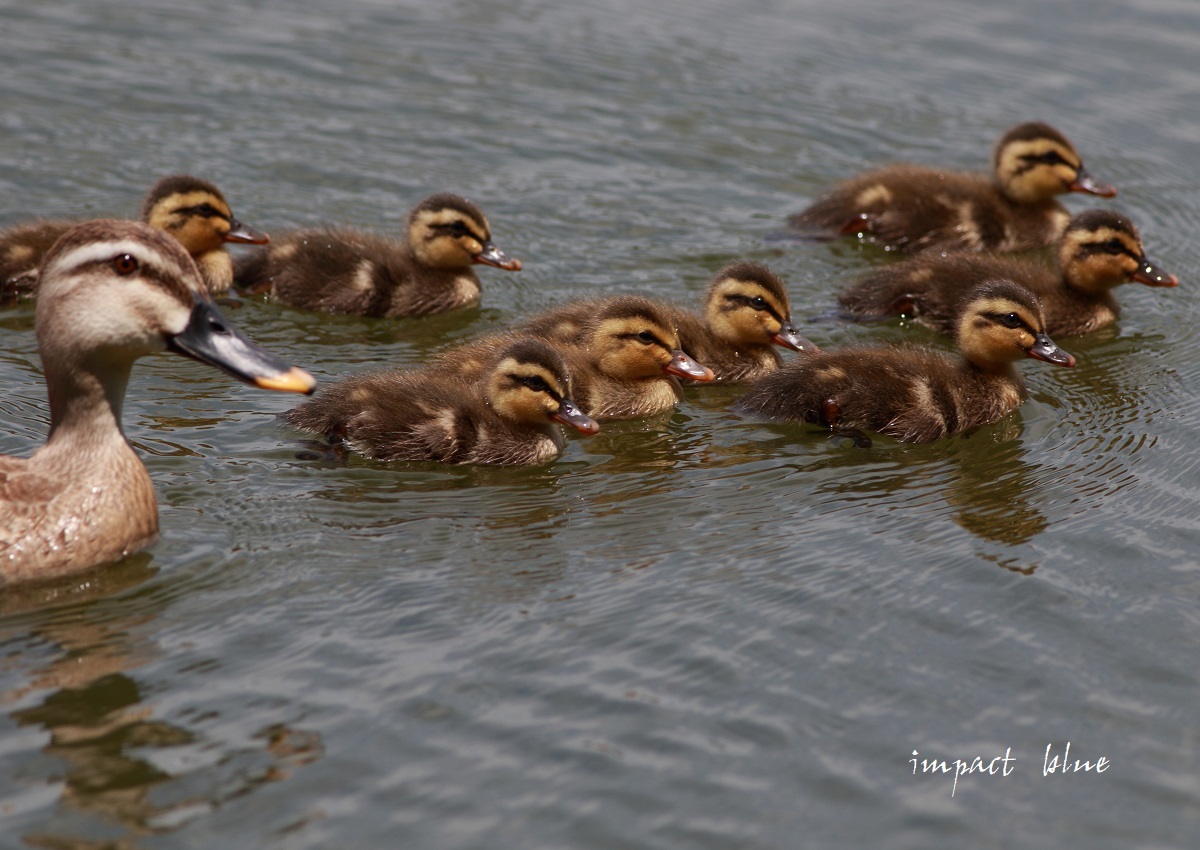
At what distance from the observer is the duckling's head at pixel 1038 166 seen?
838cm

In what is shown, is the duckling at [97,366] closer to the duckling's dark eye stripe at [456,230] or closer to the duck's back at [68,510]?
the duck's back at [68,510]

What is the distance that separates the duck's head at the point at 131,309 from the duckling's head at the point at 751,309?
2.49 metres

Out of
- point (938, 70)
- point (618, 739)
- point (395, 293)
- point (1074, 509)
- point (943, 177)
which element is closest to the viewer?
point (618, 739)

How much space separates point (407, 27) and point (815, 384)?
536 cm

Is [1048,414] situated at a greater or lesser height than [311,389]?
lesser

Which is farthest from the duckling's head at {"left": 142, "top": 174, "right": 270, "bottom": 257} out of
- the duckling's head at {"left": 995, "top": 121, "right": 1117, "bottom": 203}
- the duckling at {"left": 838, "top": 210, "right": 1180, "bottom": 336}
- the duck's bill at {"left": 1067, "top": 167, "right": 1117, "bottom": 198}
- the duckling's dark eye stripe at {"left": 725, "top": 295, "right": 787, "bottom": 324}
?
the duck's bill at {"left": 1067, "top": 167, "right": 1117, "bottom": 198}

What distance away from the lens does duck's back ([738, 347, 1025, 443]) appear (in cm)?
617

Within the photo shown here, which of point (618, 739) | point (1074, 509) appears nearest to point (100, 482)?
point (618, 739)

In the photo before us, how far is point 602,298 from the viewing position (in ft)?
22.5

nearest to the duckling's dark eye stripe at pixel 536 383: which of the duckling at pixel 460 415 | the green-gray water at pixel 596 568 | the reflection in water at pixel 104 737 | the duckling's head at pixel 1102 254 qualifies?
the duckling at pixel 460 415

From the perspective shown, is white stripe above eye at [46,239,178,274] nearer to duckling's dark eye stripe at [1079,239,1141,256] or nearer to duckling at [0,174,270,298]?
duckling at [0,174,270,298]

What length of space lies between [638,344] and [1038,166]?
10.0ft

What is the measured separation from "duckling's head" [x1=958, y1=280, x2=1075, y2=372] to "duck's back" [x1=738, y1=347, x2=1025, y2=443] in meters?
0.13

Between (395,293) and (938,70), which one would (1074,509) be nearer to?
(395,293)
